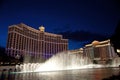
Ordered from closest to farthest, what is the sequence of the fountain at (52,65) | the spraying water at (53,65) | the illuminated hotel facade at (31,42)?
the fountain at (52,65) → the spraying water at (53,65) → the illuminated hotel facade at (31,42)

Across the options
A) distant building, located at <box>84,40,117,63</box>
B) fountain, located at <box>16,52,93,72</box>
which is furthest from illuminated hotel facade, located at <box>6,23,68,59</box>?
fountain, located at <box>16,52,93,72</box>

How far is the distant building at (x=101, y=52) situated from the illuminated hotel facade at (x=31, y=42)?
31.0m

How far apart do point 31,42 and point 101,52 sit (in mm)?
64239

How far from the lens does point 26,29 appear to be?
129 m

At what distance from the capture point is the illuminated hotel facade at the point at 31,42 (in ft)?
386

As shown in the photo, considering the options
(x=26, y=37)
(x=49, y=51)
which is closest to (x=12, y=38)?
(x=26, y=37)

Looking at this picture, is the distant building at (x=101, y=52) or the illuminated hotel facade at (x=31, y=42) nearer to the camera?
the illuminated hotel facade at (x=31, y=42)

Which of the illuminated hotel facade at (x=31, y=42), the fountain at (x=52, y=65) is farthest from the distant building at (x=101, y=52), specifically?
the fountain at (x=52, y=65)

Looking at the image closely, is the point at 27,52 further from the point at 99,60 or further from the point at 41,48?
the point at 99,60

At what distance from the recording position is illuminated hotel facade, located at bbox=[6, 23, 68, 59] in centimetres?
11767

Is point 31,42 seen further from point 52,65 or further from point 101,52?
point 52,65

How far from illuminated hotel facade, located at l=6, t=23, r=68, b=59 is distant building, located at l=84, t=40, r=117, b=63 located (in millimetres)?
30992

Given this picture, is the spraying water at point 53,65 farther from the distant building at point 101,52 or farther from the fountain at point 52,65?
the distant building at point 101,52

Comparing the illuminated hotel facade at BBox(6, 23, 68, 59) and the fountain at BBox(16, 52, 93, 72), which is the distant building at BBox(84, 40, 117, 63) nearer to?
the illuminated hotel facade at BBox(6, 23, 68, 59)
